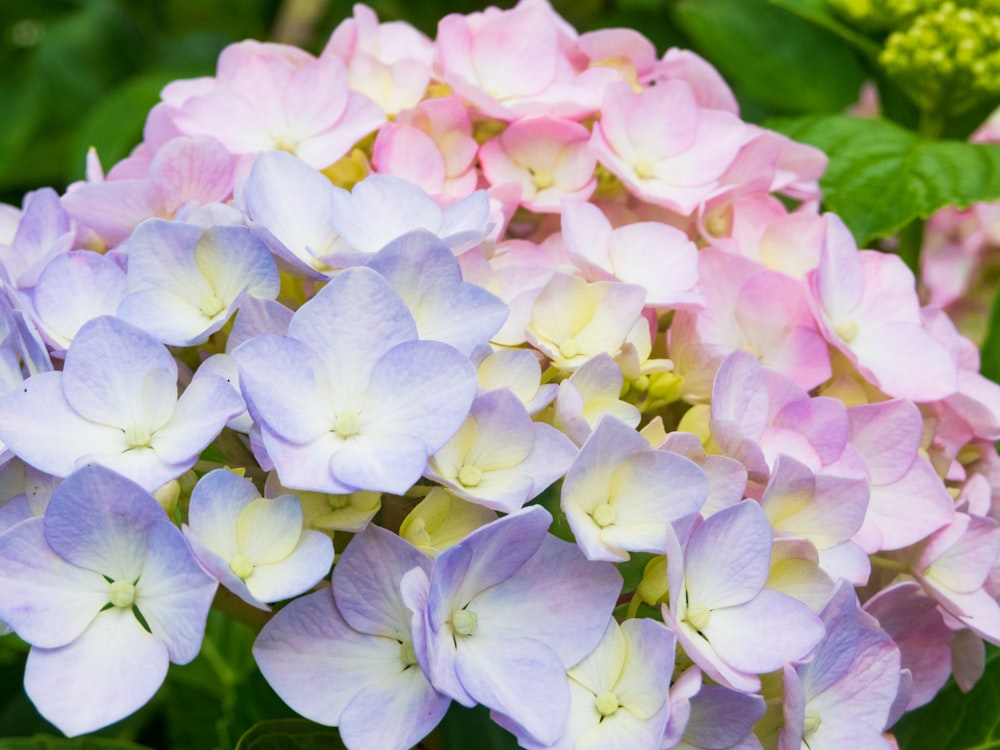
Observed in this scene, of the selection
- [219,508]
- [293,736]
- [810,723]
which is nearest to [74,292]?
[219,508]

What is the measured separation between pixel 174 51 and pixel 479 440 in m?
0.98

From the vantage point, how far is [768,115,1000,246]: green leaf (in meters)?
0.75

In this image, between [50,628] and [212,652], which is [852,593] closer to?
[50,628]

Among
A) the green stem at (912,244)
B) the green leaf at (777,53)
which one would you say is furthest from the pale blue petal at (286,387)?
the green leaf at (777,53)

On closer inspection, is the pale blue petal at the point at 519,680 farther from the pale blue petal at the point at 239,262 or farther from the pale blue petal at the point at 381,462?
the pale blue petal at the point at 239,262

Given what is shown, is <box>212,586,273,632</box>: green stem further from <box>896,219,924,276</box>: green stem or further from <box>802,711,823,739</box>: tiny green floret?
<box>896,219,924,276</box>: green stem

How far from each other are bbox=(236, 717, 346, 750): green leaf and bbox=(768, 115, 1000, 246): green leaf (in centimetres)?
45

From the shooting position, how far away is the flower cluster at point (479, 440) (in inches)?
17.4

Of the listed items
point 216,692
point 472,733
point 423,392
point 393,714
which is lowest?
point 216,692

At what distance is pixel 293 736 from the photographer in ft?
1.92

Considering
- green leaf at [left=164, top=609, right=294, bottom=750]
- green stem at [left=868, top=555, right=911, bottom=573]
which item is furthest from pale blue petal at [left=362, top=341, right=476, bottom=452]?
green leaf at [left=164, top=609, right=294, bottom=750]

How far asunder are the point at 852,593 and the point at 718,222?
256 millimetres

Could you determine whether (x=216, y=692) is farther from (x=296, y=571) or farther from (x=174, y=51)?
(x=174, y=51)

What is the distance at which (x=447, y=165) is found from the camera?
2.11 feet
